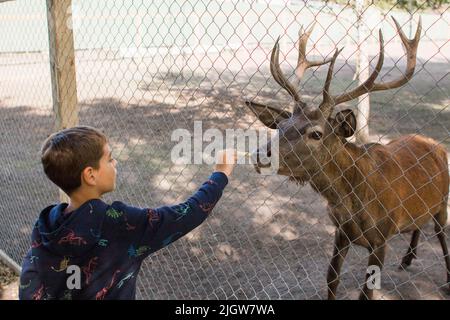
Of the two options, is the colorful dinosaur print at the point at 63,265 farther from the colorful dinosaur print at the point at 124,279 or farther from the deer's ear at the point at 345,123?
the deer's ear at the point at 345,123

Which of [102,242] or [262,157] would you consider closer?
[102,242]

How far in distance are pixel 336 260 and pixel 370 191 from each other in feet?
2.07

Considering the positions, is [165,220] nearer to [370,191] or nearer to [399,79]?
[399,79]

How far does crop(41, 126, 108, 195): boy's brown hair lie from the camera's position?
2016 mm

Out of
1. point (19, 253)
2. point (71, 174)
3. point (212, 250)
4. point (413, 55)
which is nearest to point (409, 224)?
point (413, 55)

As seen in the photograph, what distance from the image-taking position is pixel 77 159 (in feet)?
6.64

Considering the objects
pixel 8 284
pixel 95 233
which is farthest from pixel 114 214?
pixel 8 284

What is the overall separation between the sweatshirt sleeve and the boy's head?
0.47ft

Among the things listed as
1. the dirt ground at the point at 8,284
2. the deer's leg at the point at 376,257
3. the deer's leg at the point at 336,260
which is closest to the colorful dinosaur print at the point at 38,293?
A: the dirt ground at the point at 8,284

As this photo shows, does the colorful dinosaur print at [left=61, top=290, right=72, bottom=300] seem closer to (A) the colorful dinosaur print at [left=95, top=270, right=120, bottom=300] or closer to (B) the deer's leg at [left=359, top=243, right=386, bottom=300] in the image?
(A) the colorful dinosaur print at [left=95, top=270, right=120, bottom=300]

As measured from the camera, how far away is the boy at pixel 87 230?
1991mm
